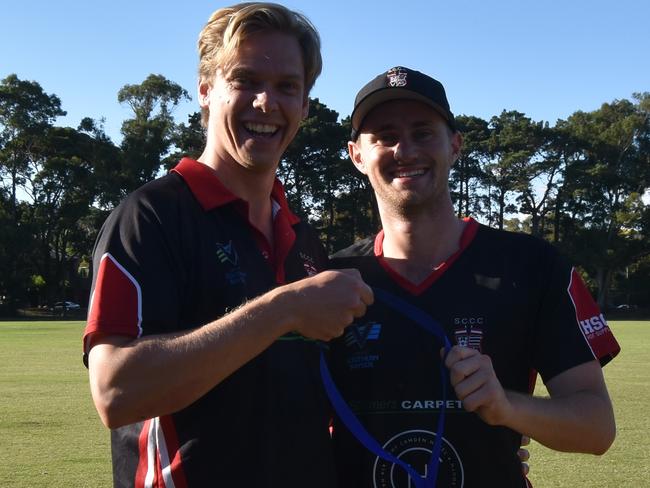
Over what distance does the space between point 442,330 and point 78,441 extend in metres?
6.82

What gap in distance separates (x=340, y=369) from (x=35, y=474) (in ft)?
16.1

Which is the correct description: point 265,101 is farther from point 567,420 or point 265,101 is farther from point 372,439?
Result: point 567,420

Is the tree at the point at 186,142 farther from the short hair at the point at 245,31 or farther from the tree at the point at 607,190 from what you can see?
the short hair at the point at 245,31

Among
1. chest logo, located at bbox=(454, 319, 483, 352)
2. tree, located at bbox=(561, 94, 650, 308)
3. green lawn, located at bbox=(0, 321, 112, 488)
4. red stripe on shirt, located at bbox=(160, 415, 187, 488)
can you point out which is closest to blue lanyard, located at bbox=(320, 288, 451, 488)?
chest logo, located at bbox=(454, 319, 483, 352)

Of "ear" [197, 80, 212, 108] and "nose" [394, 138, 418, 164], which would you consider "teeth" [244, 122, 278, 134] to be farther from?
"nose" [394, 138, 418, 164]

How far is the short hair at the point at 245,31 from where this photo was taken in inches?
119

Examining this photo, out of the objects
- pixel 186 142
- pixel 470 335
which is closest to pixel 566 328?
pixel 470 335

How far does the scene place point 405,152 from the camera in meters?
3.36

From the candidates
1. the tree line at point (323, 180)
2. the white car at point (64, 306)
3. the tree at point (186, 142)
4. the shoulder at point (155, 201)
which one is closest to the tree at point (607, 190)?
the tree line at point (323, 180)

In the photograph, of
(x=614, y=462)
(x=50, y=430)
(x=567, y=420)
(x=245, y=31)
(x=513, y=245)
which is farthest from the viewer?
(x=50, y=430)

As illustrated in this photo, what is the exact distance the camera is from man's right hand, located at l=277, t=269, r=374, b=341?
7.68 feet

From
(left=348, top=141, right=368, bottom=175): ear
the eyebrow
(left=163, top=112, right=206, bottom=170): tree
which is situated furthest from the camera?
(left=163, top=112, right=206, bottom=170): tree

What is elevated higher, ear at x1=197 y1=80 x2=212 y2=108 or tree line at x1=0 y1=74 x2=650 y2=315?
tree line at x1=0 y1=74 x2=650 y2=315

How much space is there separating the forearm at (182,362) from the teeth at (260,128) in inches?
37.8
